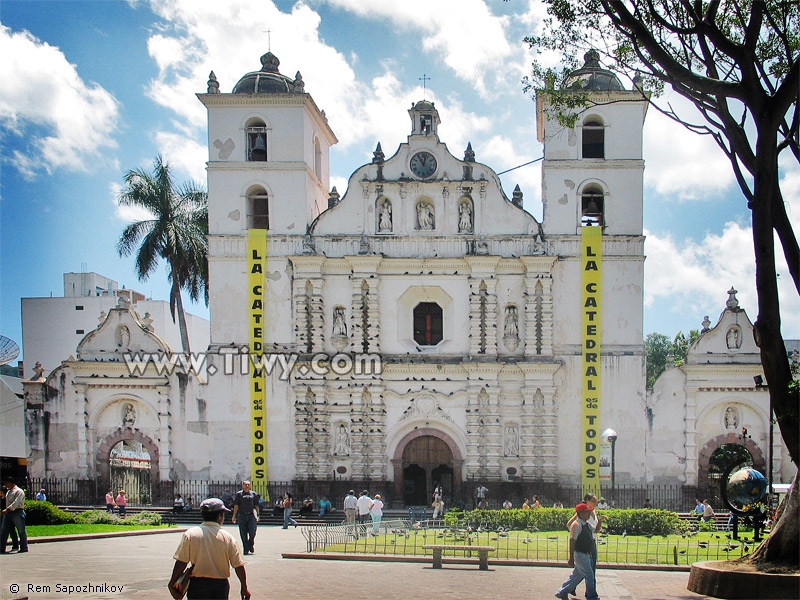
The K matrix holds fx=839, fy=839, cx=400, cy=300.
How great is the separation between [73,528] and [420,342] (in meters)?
13.6

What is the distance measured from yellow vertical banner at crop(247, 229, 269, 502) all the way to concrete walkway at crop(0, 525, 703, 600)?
12.2 m

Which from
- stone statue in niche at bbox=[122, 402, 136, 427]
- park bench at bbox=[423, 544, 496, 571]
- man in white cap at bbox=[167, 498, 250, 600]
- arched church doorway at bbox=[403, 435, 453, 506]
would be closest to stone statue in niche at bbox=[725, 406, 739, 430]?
arched church doorway at bbox=[403, 435, 453, 506]

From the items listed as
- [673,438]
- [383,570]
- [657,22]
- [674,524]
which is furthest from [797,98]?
[673,438]

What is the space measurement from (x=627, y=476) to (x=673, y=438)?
2.09 metres

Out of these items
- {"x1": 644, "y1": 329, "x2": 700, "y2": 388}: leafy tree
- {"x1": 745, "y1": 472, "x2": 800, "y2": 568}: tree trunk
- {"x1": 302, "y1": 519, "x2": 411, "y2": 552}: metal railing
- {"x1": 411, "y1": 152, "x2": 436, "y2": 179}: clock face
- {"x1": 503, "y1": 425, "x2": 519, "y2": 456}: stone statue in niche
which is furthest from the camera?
{"x1": 644, "y1": 329, "x2": 700, "y2": 388}: leafy tree

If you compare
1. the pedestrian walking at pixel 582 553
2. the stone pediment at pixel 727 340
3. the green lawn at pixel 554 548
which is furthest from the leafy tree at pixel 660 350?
the pedestrian walking at pixel 582 553

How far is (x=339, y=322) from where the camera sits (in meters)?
29.8

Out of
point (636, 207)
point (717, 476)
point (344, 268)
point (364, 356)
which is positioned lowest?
point (717, 476)

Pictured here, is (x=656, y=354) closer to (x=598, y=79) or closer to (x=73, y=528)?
(x=598, y=79)

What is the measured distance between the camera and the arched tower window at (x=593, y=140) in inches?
1205

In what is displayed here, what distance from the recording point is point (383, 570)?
1480cm

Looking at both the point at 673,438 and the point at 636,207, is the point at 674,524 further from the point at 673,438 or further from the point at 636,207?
the point at 636,207

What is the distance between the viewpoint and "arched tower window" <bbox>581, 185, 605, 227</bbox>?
99.9 ft

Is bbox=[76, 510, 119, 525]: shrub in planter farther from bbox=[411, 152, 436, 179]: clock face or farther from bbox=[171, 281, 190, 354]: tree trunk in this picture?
bbox=[411, 152, 436, 179]: clock face
